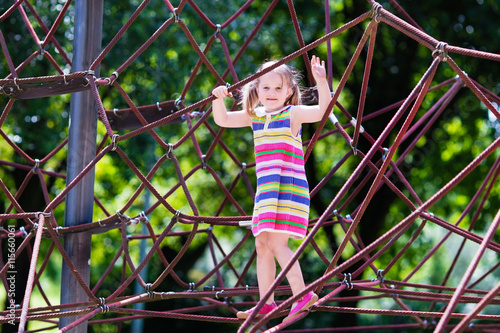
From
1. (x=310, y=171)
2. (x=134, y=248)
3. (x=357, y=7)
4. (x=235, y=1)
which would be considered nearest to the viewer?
(x=235, y=1)

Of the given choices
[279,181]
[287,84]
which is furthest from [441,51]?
[279,181]

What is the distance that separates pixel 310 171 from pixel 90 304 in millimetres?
5858

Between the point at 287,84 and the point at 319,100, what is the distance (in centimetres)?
22

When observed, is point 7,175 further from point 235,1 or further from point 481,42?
point 481,42

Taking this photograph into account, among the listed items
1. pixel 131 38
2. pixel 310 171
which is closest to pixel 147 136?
pixel 131 38

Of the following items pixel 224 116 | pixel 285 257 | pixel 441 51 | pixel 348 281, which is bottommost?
pixel 285 257

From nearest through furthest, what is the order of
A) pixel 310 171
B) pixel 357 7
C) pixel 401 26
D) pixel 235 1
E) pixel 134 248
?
pixel 401 26 → pixel 235 1 → pixel 357 7 → pixel 310 171 → pixel 134 248

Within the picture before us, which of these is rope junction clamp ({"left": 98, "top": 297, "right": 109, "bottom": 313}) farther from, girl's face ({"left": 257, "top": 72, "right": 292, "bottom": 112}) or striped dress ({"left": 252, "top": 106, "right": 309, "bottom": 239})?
girl's face ({"left": 257, "top": 72, "right": 292, "bottom": 112})

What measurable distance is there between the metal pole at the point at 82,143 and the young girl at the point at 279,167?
83 cm

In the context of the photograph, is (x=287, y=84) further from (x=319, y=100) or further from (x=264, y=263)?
(x=264, y=263)

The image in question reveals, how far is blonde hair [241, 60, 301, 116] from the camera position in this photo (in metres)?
2.68

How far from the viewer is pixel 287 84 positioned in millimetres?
2707

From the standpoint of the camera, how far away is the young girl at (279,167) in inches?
100

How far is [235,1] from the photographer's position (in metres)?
7.41
